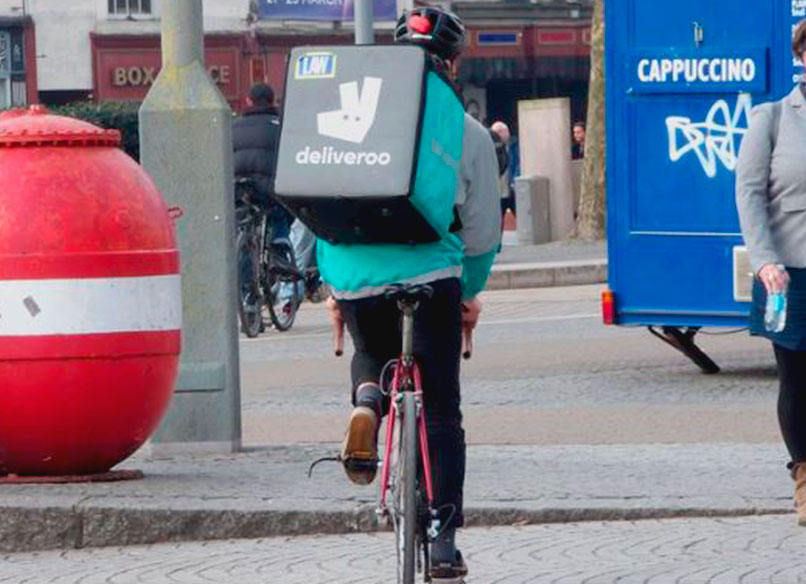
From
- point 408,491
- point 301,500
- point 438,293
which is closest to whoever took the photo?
point 408,491

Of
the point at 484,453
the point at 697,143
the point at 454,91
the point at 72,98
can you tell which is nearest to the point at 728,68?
the point at 697,143

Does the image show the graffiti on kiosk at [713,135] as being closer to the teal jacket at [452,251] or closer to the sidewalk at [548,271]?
the teal jacket at [452,251]

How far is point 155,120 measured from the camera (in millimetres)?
9344

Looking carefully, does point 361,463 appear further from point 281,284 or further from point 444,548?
point 281,284

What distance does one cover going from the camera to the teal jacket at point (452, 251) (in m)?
6.44

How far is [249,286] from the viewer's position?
55.1ft

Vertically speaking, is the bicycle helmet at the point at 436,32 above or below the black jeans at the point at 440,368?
above

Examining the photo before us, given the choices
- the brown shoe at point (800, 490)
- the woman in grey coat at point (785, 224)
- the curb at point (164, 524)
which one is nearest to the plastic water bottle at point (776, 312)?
the woman in grey coat at point (785, 224)

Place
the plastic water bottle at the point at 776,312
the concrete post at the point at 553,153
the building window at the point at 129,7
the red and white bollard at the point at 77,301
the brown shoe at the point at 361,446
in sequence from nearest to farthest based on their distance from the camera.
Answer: the brown shoe at the point at 361,446 → the plastic water bottle at the point at 776,312 → the red and white bollard at the point at 77,301 → the concrete post at the point at 553,153 → the building window at the point at 129,7

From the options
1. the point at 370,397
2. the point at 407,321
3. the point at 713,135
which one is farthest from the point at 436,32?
the point at 713,135

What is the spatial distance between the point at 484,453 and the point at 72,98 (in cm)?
3271

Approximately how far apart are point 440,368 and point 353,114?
0.77 meters

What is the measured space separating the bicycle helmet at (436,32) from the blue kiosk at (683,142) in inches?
239

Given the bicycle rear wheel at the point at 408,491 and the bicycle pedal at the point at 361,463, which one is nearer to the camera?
the bicycle rear wheel at the point at 408,491
